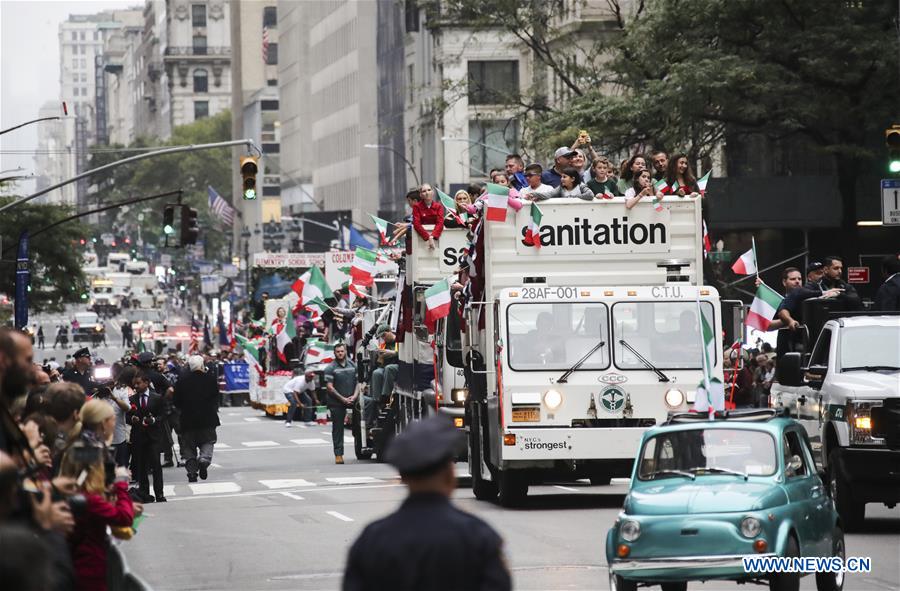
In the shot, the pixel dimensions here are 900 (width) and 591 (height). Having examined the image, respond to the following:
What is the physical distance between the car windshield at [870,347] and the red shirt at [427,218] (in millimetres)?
8291

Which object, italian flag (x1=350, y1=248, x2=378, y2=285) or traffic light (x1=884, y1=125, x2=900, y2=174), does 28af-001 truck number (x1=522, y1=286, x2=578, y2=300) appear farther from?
italian flag (x1=350, y1=248, x2=378, y2=285)

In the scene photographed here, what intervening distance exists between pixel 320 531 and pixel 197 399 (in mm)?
8615

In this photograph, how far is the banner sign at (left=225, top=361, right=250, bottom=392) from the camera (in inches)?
2739

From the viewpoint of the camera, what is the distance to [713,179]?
5566cm

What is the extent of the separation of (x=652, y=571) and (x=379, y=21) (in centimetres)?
9448

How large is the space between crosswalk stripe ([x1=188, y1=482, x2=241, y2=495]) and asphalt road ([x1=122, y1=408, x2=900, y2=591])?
0.9 inches

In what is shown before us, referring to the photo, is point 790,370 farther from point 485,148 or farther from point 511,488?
point 485,148

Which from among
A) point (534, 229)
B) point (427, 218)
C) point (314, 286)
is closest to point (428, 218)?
point (427, 218)

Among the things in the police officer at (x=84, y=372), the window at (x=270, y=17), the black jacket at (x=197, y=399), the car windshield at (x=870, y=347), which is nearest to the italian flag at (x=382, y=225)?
the black jacket at (x=197, y=399)

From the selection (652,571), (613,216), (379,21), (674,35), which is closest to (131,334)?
(379,21)

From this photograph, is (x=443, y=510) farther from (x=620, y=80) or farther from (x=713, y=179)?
(x=713, y=179)

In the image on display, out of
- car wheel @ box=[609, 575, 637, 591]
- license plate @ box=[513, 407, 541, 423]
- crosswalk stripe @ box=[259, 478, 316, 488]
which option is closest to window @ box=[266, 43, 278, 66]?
crosswalk stripe @ box=[259, 478, 316, 488]

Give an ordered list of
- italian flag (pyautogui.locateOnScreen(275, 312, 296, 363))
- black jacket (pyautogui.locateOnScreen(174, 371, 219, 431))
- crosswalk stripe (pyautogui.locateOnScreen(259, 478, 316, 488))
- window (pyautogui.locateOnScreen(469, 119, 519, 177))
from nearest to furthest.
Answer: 1. crosswalk stripe (pyautogui.locateOnScreen(259, 478, 316, 488))
2. black jacket (pyautogui.locateOnScreen(174, 371, 219, 431))
3. italian flag (pyautogui.locateOnScreen(275, 312, 296, 363))
4. window (pyautogui.locateOnScreen(469, 119, 519, 177))

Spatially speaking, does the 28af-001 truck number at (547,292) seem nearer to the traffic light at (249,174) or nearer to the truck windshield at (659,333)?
the truck windshield at (659,333)
